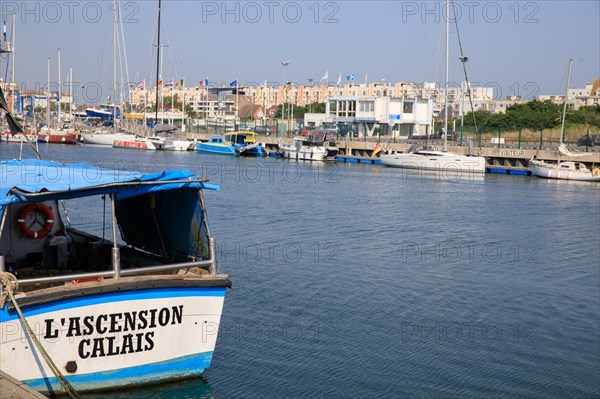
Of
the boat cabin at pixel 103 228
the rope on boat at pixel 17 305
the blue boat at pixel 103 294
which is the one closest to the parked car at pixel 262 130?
the boat cabin at pixel 103 228

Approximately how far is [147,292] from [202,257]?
5.38ft

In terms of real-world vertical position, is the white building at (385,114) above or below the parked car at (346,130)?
above

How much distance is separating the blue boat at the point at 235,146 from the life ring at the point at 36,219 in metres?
67.6

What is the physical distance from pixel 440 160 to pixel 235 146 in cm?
2439

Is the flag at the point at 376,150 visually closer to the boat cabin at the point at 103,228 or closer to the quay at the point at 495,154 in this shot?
the quay at the point at 495,154

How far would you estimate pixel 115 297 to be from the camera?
33.5ft

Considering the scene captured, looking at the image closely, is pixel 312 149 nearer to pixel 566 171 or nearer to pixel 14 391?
pixel 566 171

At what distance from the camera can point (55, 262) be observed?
12562 mm

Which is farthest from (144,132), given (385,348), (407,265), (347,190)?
(385,348)

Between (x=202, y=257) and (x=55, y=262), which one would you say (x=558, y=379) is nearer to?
(x=202, y=257)

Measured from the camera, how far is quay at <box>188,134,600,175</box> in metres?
62.4

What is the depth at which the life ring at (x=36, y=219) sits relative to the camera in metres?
12.0

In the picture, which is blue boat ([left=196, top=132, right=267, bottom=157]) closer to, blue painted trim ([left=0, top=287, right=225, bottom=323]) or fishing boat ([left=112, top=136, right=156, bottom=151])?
fishing boat ([left=112, top=136, right=156, bottom=151])

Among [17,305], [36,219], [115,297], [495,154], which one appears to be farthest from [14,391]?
[495,154]
